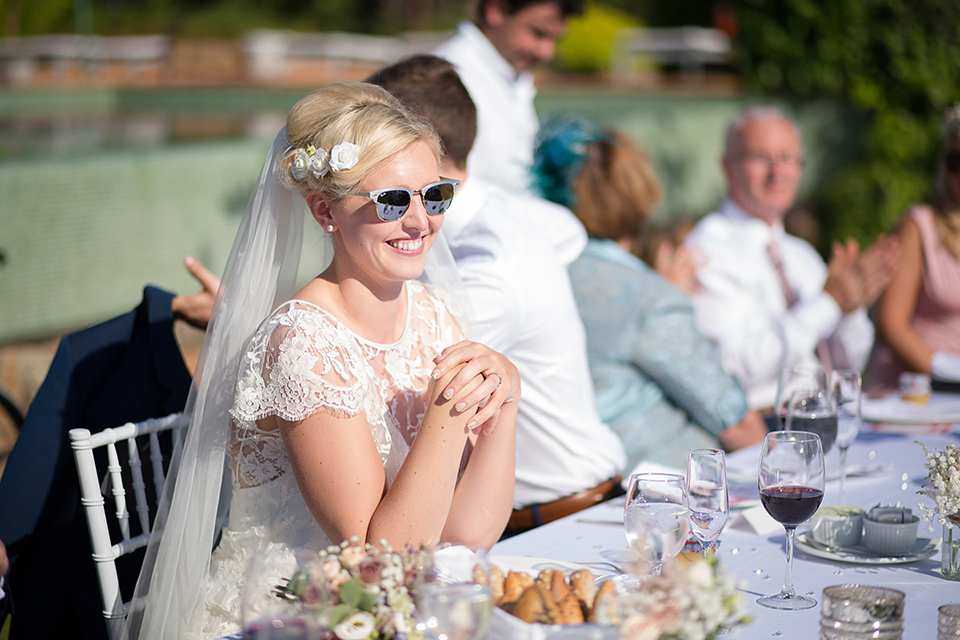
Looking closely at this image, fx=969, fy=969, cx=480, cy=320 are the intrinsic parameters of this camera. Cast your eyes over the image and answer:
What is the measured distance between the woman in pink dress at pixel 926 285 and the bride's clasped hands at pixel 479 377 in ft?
9.27

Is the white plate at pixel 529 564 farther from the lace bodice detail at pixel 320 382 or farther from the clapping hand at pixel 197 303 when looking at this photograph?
the clapping hand at pixel 197 303

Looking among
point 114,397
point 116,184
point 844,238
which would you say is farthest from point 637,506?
point 844,238

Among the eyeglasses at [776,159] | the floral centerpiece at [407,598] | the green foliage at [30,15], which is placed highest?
the green foliage at [30,15]

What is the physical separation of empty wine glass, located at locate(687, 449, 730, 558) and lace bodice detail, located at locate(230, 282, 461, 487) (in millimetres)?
670

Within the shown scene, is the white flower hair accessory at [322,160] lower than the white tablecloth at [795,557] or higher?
higher

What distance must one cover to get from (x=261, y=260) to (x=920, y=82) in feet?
→ 24.5

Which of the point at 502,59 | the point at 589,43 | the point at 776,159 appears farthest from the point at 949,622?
the point at 589,43

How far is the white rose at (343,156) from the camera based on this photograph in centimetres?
199

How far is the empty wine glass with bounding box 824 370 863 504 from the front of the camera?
7.76 feet

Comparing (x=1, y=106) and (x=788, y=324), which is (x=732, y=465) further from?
(x=1, y=106)

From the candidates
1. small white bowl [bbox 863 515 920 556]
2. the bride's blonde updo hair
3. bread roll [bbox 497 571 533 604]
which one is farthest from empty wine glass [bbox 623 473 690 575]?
the bride's blonde updo hair

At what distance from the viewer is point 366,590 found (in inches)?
52.1

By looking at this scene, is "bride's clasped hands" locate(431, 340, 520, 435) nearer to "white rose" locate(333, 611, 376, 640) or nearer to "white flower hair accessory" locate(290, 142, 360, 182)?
"white flower hair accessory" locate(290, 142, 360, 182)

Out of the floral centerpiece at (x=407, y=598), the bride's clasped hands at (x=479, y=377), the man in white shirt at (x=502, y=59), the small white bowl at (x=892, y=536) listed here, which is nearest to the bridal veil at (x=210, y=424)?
the bride's clasped hands at (x=479, y=377)
